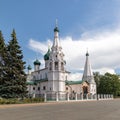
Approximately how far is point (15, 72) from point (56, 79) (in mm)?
26835

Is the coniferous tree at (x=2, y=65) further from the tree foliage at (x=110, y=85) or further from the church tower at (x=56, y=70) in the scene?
the tree foliage at (x=110, y=85)

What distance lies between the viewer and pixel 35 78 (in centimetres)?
7706

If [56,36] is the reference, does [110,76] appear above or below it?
below

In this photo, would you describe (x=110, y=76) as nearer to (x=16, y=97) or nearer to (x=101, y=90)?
(x=101, y=90)

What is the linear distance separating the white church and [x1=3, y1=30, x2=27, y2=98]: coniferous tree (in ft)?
37.6

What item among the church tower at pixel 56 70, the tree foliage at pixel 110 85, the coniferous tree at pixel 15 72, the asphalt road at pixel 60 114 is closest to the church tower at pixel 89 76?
the tree foliage at pixel 110 85

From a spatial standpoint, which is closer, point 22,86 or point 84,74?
point 22,86

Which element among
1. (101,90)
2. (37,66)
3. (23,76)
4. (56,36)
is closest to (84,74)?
(101,90)

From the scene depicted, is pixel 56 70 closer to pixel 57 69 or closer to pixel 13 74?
pixel 57 69

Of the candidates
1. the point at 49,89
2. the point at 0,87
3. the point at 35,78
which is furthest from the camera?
the point at 35,78

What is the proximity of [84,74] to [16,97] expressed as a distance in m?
44.9

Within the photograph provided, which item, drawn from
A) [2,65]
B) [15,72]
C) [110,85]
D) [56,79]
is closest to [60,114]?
[15,72]

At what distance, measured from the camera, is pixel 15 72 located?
36125 millimetres

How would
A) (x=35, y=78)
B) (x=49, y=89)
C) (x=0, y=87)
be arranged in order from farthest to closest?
(x=35, y=78)
(x=49, y=89)
(x=0, y=87)
